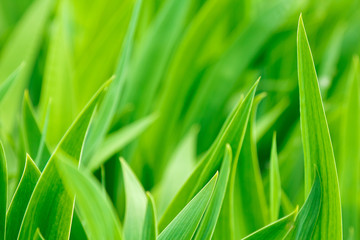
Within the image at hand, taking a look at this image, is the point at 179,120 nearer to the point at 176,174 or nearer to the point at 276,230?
the point at 176,174

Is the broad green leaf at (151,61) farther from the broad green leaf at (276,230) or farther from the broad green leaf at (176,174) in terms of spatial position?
the broad green leaf at (276,230)

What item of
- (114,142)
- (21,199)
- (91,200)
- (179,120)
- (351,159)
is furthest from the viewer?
(179,120)

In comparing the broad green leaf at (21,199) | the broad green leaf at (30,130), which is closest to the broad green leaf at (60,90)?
the broad green leaf at (30,130)

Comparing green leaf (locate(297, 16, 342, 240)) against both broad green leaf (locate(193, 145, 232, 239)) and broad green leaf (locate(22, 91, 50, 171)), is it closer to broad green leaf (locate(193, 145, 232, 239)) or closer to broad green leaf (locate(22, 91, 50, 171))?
broad green leaf (locate(193, 145, 232, 239))

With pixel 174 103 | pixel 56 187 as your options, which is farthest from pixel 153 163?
pixel 56 187

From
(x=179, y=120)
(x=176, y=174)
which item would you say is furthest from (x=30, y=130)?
(x=179, y=120)
